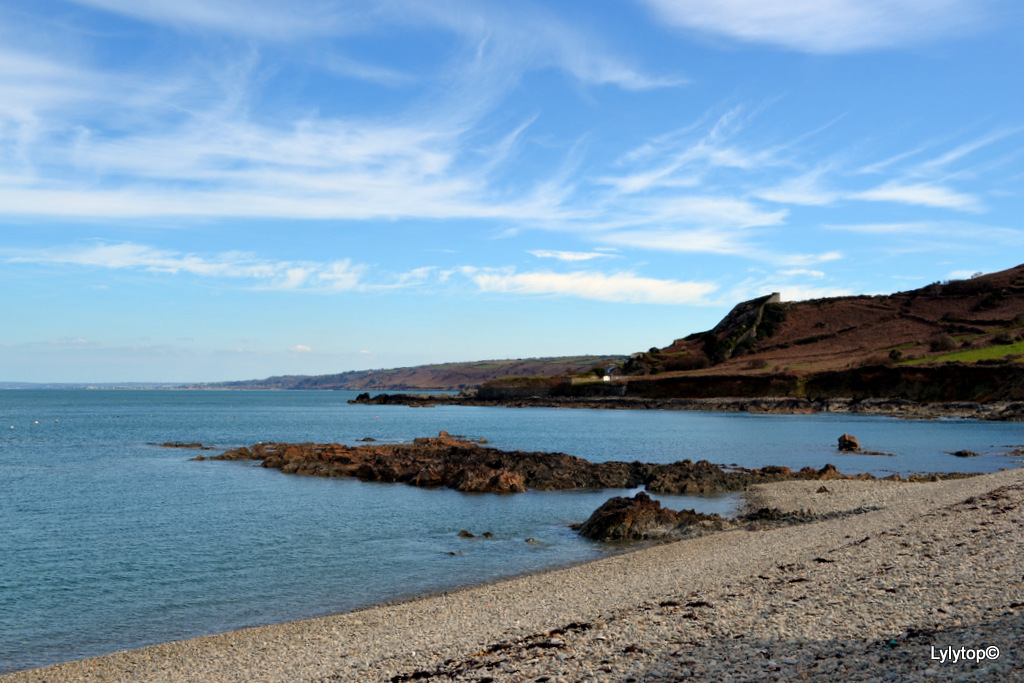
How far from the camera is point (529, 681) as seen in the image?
27.6 feet

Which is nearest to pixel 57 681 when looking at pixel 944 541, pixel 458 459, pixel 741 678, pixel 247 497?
pixel 741 678

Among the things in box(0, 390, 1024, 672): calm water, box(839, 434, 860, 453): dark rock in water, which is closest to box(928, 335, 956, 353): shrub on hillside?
box(0, 390, 1024, 672): calm water

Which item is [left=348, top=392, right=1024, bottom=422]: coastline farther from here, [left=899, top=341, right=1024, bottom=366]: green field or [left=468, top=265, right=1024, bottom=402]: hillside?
[left=899, top=341, right=1024, bottom=366]: green field

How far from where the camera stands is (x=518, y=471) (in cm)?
3359

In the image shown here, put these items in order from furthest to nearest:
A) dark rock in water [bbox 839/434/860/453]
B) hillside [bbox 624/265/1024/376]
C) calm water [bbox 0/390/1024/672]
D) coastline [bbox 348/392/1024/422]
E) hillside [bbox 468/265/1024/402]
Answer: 1. hillside [bbox 624/265/1024/376]
2. hillside [bbox 468/265/1024/402]
3. coastline [bbox 348/392/1024/422]
4. dark rock in water [bbox 839/434/860/453]
5. calm water [bbox 0/390/1024/672]

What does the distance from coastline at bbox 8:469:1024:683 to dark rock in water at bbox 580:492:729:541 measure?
3468mm

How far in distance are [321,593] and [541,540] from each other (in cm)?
725

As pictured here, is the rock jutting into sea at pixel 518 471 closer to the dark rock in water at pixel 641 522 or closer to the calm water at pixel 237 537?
the calm water at pixel 237 537

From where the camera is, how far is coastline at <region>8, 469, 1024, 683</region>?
836 centimetres

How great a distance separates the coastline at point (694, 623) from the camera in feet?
27.4

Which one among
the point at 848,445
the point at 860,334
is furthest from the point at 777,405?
the point at 848,445

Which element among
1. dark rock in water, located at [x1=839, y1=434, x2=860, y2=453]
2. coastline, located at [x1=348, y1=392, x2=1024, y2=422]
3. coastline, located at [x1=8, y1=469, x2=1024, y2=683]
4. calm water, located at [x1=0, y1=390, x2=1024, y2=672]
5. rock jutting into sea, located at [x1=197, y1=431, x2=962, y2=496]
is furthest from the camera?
coastline, located at [x1=348, y1=392, x2=1024, y2=422]

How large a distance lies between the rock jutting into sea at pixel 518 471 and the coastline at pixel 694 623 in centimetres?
1421

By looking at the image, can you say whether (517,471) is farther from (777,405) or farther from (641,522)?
(777,405)
